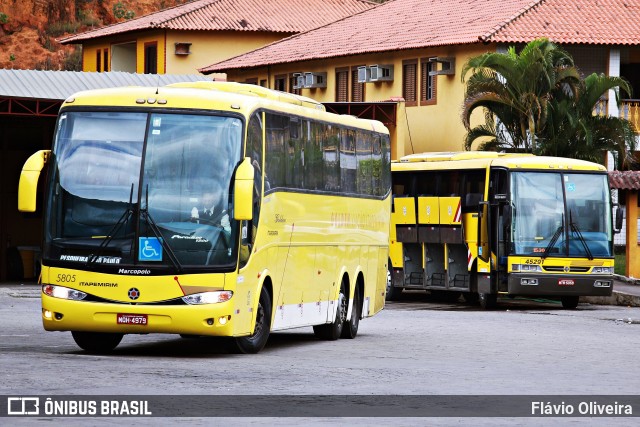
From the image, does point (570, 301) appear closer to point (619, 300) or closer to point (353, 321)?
point (619, 300)

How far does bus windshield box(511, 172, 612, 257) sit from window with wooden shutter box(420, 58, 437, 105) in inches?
740

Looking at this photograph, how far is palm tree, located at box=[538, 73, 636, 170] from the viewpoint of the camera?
40.9m

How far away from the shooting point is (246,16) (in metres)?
75.9

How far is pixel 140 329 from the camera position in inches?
722

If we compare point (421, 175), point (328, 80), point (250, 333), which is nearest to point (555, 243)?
point (421, 175)

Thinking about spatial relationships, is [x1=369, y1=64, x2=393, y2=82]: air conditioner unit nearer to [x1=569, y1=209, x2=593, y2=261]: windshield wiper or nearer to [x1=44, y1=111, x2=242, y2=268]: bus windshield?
[x1=569, y1=209, x2=593, y2=261]: windshield wiper

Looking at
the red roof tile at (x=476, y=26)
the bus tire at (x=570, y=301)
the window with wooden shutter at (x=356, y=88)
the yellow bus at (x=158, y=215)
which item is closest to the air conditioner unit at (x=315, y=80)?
the red roof tile at (x=476, y=26)

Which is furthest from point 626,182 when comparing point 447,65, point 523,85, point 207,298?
point 207,298

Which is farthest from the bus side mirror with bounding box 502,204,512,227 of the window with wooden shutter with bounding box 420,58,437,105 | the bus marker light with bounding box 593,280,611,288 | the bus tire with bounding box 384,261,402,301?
the window with wooden shutter with bounding box 420,58,437,105

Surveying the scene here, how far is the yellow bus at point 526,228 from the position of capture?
33531 millimetres

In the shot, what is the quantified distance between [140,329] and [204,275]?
3.08ft

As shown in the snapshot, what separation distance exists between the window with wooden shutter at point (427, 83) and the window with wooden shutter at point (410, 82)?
0.34m

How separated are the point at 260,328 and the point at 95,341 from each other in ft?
6.52

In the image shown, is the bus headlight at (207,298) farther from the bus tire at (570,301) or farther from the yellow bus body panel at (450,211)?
the bus tire at (570,301)
